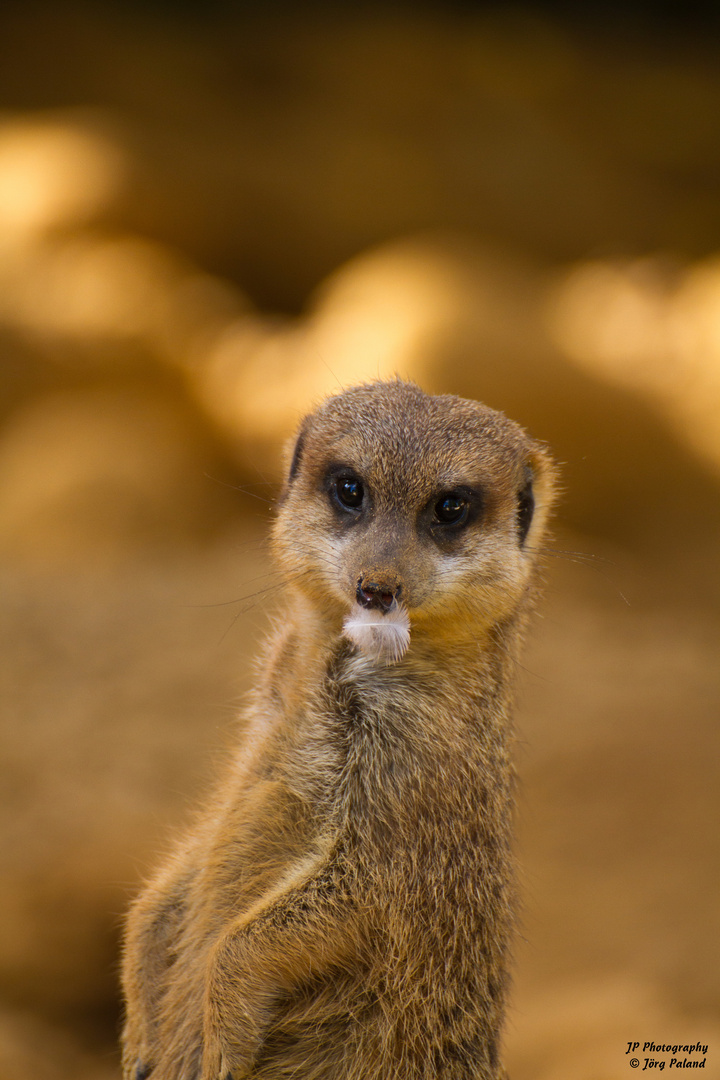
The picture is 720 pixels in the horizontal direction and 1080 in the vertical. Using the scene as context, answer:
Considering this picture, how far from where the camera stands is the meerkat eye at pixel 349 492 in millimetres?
1729

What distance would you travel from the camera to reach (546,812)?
4.26 metres

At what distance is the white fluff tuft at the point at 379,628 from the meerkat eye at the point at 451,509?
0.65ft

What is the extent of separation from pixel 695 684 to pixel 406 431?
377 cm

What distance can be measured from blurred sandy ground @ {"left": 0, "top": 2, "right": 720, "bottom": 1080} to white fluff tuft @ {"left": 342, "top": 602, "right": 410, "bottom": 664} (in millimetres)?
1434

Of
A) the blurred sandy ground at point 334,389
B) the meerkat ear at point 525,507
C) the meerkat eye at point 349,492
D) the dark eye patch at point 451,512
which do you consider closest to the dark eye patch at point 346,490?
the meerkat eye at point 349,492

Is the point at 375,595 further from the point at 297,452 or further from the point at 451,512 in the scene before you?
the point at 297,452

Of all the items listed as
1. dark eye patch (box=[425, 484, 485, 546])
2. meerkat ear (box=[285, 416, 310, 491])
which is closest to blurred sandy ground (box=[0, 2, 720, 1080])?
meerkat ear (box=[285, 416, 310, 491])

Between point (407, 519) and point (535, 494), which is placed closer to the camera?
Result: point (407, 519)

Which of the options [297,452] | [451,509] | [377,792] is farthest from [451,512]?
[377,792]

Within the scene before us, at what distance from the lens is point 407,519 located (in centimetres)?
167

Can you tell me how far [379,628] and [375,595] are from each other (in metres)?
0.08

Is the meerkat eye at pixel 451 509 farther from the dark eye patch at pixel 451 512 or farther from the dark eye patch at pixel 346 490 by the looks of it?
the dark eye patch at pixel 346 490

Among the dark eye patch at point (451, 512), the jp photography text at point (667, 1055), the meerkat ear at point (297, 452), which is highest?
the meerkat ear at point (297, 452)

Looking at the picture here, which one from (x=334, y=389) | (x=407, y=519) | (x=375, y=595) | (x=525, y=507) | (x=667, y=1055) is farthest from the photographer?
(x=667, y=1055)
